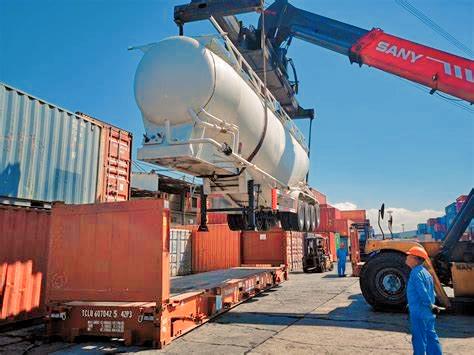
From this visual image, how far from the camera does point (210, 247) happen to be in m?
18.2

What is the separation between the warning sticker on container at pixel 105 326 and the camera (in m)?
6.24

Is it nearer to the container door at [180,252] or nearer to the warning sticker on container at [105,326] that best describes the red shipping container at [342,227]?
the container door at [180,252]

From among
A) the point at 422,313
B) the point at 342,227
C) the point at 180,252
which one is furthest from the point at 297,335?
the point at 342,227

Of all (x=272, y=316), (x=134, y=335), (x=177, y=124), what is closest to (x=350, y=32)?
(x=177, y=124)

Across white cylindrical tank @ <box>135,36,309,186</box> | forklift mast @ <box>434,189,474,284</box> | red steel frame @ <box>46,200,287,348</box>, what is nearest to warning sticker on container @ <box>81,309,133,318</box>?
red steel frame @ <box>46,200,287,348</box>

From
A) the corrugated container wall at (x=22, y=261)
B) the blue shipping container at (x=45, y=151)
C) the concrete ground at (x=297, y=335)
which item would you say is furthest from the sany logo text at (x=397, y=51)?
the corrugated container wall at (x=22, y=261)

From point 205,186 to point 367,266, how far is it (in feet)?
13.5

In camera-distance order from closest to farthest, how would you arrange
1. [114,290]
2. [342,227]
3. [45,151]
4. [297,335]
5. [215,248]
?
[114,290]
[297,335]
[45,151]
[215,248]
[342,227]

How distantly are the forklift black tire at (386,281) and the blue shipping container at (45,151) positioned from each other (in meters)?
6.84

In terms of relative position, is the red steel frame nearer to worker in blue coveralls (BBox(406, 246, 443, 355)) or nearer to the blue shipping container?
the blue shipping container

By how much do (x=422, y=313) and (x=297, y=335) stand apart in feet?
8.80

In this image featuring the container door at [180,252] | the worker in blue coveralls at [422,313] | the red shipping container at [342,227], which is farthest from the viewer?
the red shipping container at [342,227]

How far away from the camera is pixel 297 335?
6906 mm

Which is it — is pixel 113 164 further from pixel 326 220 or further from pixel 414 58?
pixel 326 220
